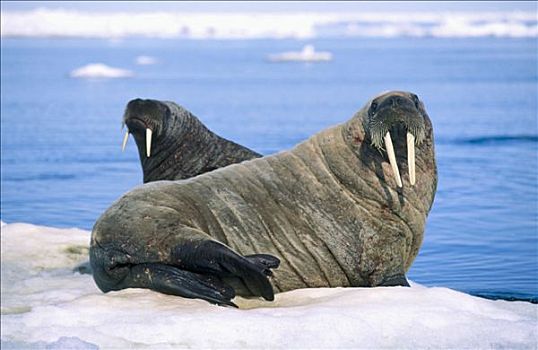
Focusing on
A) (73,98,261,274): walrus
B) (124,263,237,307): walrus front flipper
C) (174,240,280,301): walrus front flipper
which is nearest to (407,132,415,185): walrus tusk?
(174,240,280,301): walrus front flipper

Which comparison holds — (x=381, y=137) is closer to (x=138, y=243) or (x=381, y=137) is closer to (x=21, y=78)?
(x=138, y=243)

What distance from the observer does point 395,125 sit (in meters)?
5.55

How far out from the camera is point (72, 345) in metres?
4.00

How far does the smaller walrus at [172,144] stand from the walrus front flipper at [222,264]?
10.9 feet

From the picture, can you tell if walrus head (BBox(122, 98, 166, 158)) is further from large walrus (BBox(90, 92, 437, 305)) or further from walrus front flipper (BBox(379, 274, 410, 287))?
walrus front flipper (BBox(379, 274, 410, 287))

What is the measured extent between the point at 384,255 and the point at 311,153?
2.35 feet

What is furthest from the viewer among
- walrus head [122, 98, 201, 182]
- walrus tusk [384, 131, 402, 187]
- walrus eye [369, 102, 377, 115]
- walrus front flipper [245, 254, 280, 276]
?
walrus head [122, 98, 201, 182]

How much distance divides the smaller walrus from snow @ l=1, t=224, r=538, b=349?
3479mm

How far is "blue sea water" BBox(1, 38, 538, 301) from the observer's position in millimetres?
8820

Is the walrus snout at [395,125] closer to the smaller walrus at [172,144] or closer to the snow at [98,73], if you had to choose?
the smaller walrus at [172,144]

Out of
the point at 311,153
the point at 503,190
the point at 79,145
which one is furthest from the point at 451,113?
the point at 311,153

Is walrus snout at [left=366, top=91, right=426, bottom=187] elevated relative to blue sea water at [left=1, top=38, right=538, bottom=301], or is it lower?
elevated

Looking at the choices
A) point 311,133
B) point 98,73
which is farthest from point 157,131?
point 98,73

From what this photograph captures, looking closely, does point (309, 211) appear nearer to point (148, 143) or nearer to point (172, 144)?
point (148, 143)
